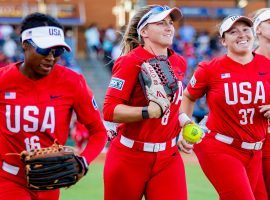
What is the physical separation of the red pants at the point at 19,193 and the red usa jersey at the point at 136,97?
871 mm

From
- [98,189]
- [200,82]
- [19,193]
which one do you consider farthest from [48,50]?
[98,189]

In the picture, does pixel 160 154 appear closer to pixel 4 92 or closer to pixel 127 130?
pixel 127 130

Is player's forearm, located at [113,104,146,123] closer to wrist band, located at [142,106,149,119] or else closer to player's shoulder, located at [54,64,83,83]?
wrist band, located at [142,106,149,119]

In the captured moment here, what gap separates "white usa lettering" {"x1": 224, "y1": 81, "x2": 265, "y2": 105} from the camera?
5.64 m

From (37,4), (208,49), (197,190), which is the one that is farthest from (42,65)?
(37,4)

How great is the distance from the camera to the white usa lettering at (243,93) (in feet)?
18.5

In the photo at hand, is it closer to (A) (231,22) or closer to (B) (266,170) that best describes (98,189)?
(B) (266,170)

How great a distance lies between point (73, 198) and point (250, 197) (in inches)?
158

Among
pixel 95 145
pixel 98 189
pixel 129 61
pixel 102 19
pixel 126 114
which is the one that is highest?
pixel 129 61

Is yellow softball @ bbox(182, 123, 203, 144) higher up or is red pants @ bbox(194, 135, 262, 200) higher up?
yellow softball @ bbox(182, 123, 203, 144)

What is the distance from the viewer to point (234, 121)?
5.66 meters

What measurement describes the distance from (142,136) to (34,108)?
999mm

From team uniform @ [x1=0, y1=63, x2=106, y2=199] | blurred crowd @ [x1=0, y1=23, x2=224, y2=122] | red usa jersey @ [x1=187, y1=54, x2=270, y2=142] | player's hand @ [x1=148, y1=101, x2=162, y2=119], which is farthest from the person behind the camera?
blurred crowd @ [x1=0, y1=23, x2=224, y2=122]

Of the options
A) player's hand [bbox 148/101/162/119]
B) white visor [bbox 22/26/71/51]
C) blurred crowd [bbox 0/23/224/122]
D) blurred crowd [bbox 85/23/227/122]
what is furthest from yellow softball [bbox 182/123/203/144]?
blurred crowd [bbox 85/23/227/122]
